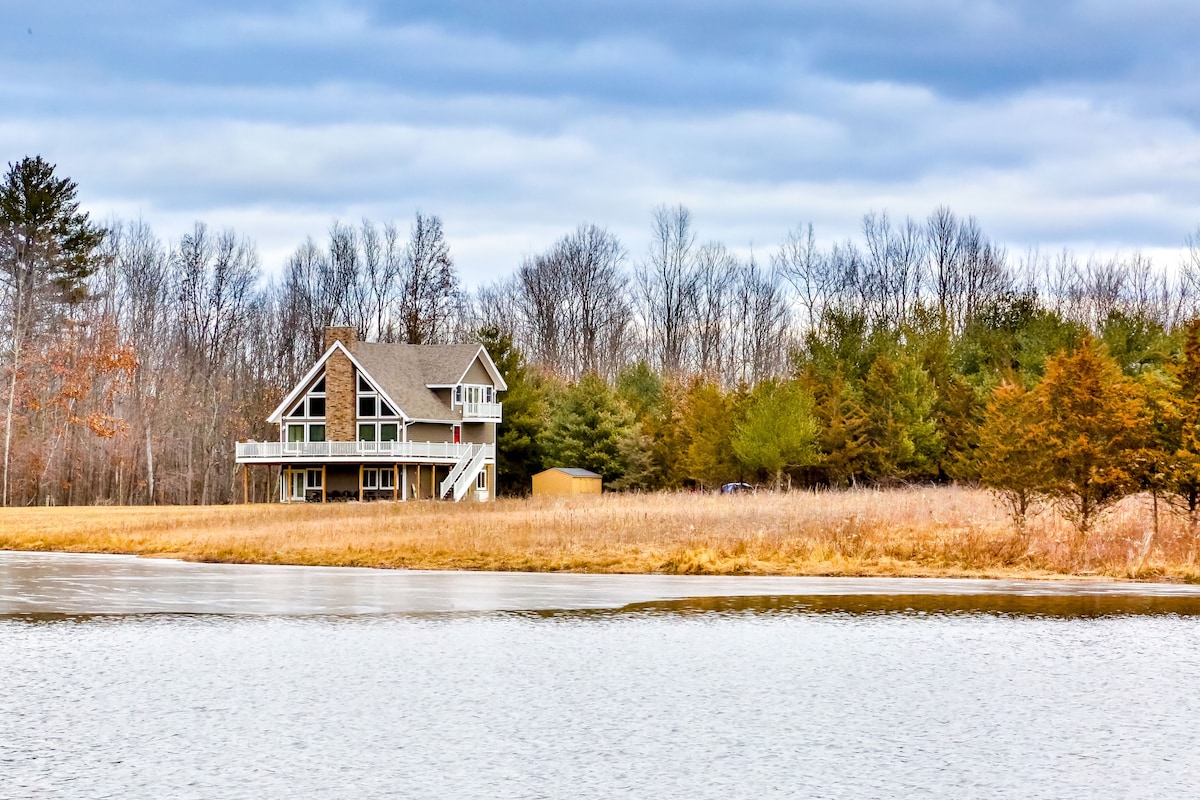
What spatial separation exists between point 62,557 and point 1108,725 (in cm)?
3004

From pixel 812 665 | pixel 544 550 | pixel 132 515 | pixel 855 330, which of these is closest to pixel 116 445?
pixel 132 515

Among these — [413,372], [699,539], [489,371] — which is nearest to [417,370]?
[413,372]

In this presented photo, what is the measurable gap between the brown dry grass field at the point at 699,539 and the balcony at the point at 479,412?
2367 centimetres

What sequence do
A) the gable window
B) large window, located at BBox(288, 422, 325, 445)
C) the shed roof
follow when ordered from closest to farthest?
1. the shed roof
2. large window, located at BBox(288, 422, 325, 445)
3. the gable window

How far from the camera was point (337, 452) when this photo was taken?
2520 inches

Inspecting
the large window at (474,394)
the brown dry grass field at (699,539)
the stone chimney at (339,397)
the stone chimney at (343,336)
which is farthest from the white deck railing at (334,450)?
the brown dry grass field at (699,539)

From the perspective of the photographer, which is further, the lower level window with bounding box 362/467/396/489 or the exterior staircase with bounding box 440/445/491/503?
the lower level window with bounding box 362/467/396/489

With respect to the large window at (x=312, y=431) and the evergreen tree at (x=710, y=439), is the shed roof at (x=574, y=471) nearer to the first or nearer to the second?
the evergreen tree at (x=710, y=439)

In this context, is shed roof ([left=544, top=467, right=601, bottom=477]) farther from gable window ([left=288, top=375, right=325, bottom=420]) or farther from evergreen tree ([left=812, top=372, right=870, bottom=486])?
gable window ([left=288, top=375, right=325, bottom=420])

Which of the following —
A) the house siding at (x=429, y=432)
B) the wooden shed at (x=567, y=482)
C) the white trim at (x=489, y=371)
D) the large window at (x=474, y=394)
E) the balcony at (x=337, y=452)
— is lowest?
the wooden shed at (x=567, y=482)

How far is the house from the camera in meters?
64.4

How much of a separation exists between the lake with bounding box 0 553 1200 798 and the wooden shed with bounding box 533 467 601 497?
45304 millimetres

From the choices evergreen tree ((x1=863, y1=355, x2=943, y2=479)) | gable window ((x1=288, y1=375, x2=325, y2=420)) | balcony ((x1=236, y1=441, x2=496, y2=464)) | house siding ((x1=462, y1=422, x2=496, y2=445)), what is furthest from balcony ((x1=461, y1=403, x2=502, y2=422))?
evergreen tree ((x1=863, y1=355, x2=943, y2=479))

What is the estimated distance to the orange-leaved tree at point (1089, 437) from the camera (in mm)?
30422
